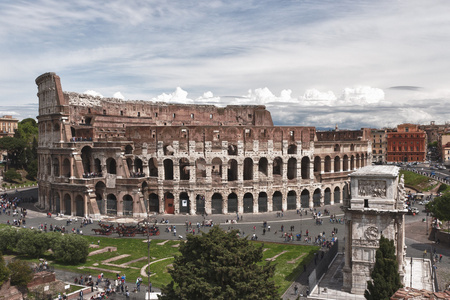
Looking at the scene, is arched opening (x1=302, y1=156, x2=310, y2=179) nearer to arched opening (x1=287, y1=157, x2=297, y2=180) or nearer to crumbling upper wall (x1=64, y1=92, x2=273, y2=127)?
arched opening (x1=287, y1=157, x2=297, y2=180)

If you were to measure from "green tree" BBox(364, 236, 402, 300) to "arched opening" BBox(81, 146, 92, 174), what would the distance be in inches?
1819

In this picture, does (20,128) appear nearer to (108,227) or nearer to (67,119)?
(67,119)

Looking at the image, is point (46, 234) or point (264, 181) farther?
point (264, 181)

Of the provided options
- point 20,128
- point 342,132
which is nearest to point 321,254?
point 342,132

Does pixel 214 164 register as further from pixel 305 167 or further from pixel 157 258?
pixel 157 258

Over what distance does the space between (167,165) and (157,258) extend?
2681cm

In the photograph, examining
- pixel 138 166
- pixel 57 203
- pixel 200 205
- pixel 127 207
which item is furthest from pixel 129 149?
pixel 200 205

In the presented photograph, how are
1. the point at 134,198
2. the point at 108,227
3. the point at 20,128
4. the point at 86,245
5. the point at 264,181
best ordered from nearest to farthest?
the point at 86,245, the point at 108,227, the point at 134,198, the point at 264,181, the point at 20,128

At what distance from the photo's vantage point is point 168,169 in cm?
6531

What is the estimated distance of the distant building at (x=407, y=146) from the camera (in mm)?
127000

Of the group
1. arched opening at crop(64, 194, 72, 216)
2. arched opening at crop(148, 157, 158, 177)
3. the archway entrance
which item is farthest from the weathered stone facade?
arched opening at crop(64, 194, 72, 216)

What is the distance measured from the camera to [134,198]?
57219 millimetres

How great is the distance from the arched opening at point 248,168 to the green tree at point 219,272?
3868cm

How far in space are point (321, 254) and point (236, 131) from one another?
25.5 m
